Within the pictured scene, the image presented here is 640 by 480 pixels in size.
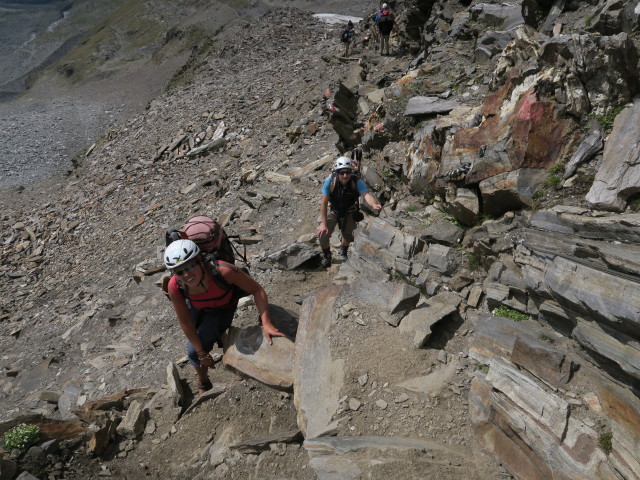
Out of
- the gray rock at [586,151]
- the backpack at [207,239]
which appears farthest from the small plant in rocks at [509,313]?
the backpack at [207,239]

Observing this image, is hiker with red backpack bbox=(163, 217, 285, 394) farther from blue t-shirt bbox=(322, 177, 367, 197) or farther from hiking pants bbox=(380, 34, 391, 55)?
hiking pants bbox=(380, 34, 391, 55)

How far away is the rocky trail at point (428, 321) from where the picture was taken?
445 centimetres

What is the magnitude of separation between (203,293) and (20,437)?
2856mm

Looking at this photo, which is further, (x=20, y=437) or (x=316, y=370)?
(x=316, y=370)

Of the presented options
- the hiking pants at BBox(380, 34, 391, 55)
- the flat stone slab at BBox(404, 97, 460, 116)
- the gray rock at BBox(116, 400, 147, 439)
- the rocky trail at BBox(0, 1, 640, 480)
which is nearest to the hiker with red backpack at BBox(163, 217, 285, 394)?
the rocky trail at BBox(0, 1, 640, 480)

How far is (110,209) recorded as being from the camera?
65.8 ft

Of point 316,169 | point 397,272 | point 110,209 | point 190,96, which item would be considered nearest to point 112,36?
point 190,96

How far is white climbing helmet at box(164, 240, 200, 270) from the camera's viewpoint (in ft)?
17.3

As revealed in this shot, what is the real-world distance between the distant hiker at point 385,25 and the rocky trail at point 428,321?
6945mm

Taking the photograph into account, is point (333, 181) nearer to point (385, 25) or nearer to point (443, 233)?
point (443, 233)

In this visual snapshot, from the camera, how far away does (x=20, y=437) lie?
5.45 metres

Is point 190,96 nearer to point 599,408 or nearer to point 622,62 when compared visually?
point 622,62

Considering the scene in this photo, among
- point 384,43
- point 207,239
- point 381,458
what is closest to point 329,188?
point 207,239

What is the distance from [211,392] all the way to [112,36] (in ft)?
263
